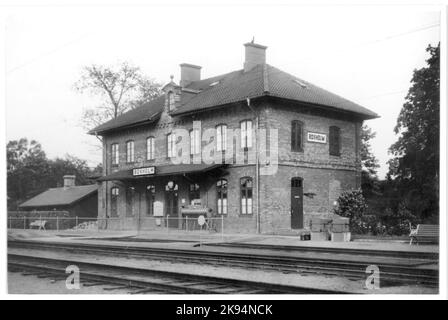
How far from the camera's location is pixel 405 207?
893 inches

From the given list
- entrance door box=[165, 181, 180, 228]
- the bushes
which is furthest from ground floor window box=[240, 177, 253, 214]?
entrance door box=[165, 181, 180, 228]

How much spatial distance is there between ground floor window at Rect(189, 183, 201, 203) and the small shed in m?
13.7

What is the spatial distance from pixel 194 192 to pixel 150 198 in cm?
449

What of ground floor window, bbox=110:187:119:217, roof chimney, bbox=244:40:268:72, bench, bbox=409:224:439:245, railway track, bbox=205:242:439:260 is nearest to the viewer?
railway track, bbox=205:242:439:260

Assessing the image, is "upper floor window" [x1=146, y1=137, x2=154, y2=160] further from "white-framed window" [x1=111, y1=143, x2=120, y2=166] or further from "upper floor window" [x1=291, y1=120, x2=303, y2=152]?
"upper floor window" [x1=291, y1=120, x2=303, y2=152]

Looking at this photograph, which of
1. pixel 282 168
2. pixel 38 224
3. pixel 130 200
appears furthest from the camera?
pixel 38 224

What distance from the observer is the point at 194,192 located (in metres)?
30.7

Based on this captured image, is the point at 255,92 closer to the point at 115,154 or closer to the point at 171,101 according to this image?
the point at 171,101

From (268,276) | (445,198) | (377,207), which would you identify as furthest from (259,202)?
(445,198)

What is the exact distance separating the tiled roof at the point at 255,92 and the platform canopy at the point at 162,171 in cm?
308

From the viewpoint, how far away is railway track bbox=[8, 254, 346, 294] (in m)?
9.77

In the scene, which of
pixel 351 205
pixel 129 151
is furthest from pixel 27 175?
pixel 351 205

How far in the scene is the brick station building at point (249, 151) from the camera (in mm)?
27172

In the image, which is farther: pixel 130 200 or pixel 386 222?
pixel 130 200
